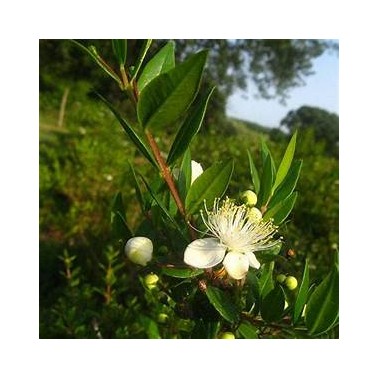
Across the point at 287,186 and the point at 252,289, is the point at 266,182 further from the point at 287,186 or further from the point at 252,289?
the point at 252,289

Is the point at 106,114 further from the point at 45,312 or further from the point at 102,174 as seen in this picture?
the point at 45,312

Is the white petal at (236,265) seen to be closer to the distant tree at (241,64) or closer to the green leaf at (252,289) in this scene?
the green leaf at (252,289)

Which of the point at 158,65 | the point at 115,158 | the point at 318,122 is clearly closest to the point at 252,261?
the point at 158,65

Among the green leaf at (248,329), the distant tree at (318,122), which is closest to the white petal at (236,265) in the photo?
the green leaf at (248,329)

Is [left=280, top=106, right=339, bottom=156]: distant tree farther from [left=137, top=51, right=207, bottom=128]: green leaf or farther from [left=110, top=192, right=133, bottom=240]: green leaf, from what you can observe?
[left=137, top=51, right=207, bottom=128]: green leaf

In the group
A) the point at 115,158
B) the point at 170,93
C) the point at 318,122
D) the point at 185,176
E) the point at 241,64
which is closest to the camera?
the point at 170,93

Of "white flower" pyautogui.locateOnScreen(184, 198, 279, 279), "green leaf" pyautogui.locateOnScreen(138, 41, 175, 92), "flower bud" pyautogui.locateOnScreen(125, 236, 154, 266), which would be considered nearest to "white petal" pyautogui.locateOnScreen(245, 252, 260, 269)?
"white flower" pyautogui.locateOnScreen(184, 198, 279, 279)
